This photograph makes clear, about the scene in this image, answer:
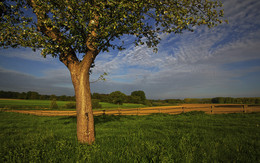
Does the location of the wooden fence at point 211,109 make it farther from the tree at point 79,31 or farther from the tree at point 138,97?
the tree at point 138,97

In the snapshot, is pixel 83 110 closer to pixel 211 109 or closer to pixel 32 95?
pixel 211 109

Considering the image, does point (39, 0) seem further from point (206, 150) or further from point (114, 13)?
point (206, 150)

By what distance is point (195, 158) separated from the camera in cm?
383

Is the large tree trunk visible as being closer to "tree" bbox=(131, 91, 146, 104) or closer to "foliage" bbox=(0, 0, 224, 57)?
"foliage" bbox=(0, 0, 224, 57)

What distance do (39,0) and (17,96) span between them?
121412mm

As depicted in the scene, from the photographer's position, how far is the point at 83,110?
5.31 meters

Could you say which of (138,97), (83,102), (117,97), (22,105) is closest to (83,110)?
(83,102)

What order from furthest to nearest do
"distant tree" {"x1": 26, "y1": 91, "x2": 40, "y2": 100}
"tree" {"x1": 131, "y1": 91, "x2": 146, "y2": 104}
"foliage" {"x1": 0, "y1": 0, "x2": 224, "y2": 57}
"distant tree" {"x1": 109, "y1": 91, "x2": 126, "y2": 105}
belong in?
"distant tree" {"x1": 26, "y1": 91, "x2": 40, "y2": 100} → "tree" {"x1": 131, "y1": 91, "x2": 146, "y2": 104} → "distant tree" {"x1": 109, "y1": 91, "x2": 126, "y2": 105} → "foliage" {"x1": 0, "y1": 0, "x2": 224, "y2": 57}

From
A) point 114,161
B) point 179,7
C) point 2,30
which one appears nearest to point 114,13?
point 179,7

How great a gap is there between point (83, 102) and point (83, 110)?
0.33m

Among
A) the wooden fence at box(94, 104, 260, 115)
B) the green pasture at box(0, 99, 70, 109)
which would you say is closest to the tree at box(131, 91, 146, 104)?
the green pasture at box(0, 99, 70, 109)

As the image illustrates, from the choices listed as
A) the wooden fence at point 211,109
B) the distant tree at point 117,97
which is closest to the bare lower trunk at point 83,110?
the wooden fence at point 211,109

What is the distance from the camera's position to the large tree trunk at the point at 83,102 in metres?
5.28

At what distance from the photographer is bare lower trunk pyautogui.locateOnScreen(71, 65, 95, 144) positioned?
5.27m
